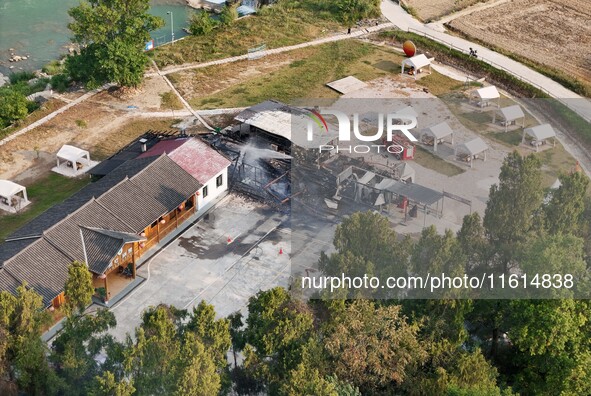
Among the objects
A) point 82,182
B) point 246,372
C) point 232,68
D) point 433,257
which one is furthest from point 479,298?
point 232,68

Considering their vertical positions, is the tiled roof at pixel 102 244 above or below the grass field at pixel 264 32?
above

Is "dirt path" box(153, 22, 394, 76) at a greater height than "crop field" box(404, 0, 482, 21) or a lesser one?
lesser

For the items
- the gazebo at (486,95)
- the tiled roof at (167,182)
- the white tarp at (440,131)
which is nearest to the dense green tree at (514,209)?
the white tarp at (440,131)

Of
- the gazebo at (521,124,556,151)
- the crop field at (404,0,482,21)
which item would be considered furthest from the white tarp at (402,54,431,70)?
the gazebo at (521,124,556,151)

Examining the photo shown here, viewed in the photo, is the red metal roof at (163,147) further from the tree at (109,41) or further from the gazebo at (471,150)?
the gazebo at (471,150)

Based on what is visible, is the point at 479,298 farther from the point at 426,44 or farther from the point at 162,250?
the point at 426,44

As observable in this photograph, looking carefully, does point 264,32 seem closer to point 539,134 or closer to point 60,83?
point 60,83

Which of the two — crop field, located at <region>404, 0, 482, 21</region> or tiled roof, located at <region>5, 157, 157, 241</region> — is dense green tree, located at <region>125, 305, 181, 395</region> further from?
crop field, located at <region>404, 0, 482, 21</region>
